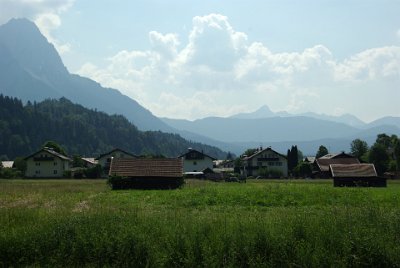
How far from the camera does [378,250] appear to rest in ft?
37.9

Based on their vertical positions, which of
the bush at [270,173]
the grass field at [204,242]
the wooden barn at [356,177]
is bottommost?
the grass field at [204,242]

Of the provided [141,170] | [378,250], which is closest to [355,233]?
[378,250]

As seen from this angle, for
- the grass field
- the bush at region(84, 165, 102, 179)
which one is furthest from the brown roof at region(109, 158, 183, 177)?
the bush at region(84, 165, 102, 179)

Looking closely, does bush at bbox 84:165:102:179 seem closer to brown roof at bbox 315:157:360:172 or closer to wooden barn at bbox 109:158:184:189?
wooden barn at bbox 109:158:184:189

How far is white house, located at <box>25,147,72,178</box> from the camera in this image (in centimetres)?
10175

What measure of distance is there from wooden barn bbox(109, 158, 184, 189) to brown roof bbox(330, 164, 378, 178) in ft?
60.4

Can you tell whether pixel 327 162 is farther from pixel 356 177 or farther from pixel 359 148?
Result: pixel 356 177

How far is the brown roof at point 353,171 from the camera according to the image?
53.3 meters

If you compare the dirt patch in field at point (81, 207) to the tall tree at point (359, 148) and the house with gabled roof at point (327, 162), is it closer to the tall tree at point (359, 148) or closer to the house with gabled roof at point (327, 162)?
the house with gabled roof at point (327, 162)

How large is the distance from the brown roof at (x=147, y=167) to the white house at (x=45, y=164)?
57.4 m

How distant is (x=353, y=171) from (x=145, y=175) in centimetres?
2474

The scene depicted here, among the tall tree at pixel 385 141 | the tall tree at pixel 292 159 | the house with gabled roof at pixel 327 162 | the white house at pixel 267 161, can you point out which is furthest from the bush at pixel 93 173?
the tall tree at pixel 385 141

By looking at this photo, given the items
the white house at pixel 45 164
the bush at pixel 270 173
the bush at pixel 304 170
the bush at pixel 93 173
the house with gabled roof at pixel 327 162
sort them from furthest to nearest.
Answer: the white house at pixel 45 164
the bush at pixel 270 173
the bush at pixel 304 170
the house with gabled roof at pixel 327 162
the bush at pixel 93 173

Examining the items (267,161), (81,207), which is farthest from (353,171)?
(267,161)
